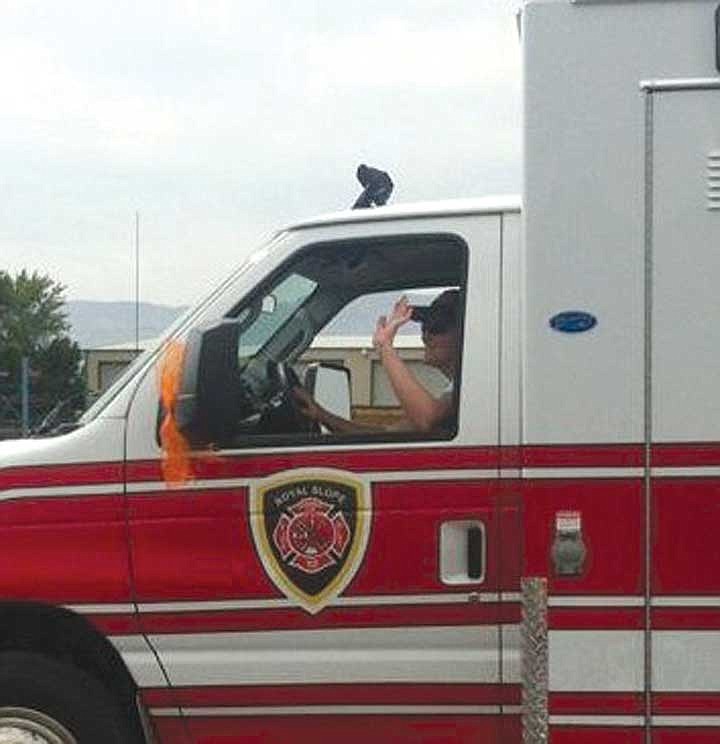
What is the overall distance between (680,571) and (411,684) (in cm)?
83

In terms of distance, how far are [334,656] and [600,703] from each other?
0.77 metres

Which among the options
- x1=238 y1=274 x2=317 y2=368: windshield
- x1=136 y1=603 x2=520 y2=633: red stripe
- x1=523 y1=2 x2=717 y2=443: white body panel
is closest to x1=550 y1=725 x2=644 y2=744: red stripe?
x1=136 y1=603 x2=520 y2=633: red stripe

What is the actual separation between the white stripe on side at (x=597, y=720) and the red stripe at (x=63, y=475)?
4.73 ft

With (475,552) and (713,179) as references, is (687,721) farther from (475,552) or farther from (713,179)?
(713,179)

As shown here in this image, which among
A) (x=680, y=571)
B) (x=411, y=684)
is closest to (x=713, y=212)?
(x=680, y=571)

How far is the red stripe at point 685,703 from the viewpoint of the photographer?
3.76 m

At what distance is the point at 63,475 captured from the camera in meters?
4.17

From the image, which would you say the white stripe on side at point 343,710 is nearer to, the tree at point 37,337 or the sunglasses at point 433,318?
the sunglasses at point 433,318

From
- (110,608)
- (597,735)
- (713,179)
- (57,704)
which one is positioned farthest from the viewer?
(57,704)

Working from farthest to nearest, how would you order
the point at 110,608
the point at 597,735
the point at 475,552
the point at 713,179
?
the point at 110,608
the point at 475,552
the point at 597,735
the point at 713,179

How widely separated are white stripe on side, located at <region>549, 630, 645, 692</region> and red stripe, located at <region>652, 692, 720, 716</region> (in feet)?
0.23

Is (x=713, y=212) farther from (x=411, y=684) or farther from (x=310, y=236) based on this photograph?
(x=411, y=684)

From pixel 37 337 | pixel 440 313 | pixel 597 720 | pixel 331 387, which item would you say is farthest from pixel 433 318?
pixel 37 337

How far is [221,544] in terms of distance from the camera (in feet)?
13.3
